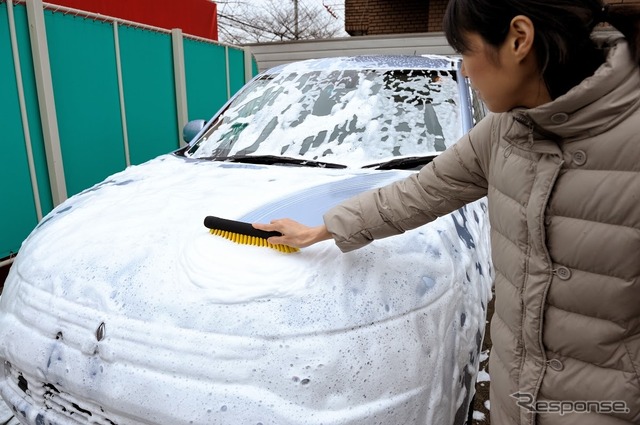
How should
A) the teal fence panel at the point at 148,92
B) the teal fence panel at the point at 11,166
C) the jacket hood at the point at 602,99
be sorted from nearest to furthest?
the jacket hood at the point at 602,99 → the teal fence panel at the point at 11,166 → the teal fence panel at the point at 148,92

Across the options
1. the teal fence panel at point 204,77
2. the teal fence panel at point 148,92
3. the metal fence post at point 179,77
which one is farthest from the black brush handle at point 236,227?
the teal fence panel at point 204,77

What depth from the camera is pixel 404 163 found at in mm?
2240

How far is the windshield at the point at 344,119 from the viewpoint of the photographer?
7.77 feet

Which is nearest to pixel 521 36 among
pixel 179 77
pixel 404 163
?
pixel 404 163

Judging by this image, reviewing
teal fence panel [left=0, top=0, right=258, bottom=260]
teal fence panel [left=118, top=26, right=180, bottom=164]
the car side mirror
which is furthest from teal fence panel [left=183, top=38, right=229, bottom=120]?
the car side mirror

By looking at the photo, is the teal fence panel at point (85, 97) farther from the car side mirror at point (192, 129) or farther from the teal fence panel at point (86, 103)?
the car side mirror at point (192, 129)

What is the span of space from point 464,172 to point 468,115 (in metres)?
1.27

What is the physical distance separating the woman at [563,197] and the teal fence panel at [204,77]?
635 cm

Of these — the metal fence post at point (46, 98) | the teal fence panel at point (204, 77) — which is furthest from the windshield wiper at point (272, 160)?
the teal fence panel at point (204, 77)

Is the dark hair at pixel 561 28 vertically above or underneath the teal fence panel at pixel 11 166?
above

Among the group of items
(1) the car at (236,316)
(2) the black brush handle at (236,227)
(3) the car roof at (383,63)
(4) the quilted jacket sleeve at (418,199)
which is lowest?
(1) the car at (236,316)

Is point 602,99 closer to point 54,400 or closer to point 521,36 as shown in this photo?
point 521,36

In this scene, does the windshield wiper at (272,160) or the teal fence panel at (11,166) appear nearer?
the windshield wiper at (272,160)

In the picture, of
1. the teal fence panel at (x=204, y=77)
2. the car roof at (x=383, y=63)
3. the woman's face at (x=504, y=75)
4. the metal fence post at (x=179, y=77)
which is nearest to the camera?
the woman's face at (x=504, y=75)
